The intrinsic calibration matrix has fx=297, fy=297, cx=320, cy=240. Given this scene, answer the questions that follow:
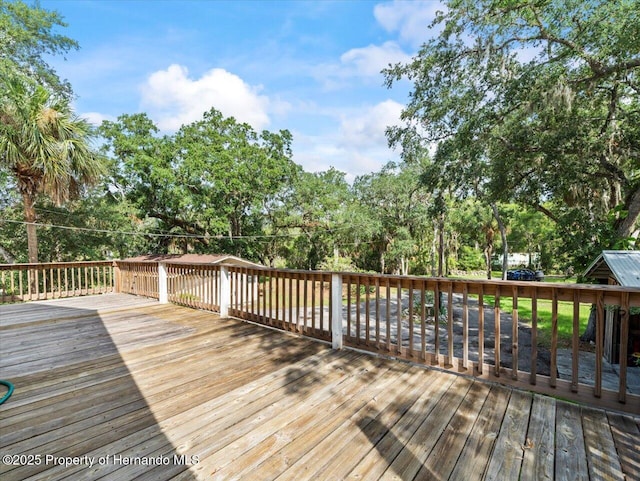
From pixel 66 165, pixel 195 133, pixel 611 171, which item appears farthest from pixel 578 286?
pixel 195 133

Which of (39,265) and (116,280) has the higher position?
(39,265)

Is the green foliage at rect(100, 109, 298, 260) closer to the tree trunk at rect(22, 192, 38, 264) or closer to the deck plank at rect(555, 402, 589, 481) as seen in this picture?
the tree trunk at rect(22, 192, 38, 264)

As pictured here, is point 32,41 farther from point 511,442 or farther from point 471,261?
point 471,261

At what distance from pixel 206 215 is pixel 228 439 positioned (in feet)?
42.7

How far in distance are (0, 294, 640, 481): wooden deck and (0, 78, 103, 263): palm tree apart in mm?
5041

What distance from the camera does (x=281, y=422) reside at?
188 centimetres

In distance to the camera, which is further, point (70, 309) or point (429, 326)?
point (429, 326)

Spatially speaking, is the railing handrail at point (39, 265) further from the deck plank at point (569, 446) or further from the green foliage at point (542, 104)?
the green foliage at point (542, 104)

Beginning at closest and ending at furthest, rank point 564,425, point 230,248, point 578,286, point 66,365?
1. point 564,425
2. point 578,286
3. point 66,365
4. point 230,248

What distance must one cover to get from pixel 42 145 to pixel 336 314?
7.22 meters

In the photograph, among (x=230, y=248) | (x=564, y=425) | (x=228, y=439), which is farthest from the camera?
(x=230, y=248)

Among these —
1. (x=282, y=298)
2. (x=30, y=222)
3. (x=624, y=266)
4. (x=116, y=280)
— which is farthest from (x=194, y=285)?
(x=624, y=266)

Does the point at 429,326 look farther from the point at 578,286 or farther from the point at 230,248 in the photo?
the point at 230,248

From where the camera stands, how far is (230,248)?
53.4ft
